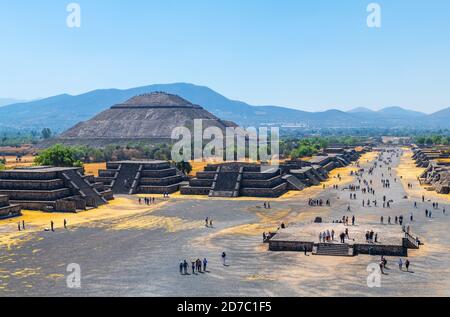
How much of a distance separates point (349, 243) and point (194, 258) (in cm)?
1208

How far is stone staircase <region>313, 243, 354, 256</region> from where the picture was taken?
38656 millimetres

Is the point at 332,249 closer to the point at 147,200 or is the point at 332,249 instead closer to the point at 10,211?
the point at 147,200

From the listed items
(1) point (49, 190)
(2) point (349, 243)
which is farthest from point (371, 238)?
(1) point (49, 190)

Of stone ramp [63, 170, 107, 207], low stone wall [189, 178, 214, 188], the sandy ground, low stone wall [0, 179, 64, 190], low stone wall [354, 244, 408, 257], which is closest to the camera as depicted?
the sandy ground

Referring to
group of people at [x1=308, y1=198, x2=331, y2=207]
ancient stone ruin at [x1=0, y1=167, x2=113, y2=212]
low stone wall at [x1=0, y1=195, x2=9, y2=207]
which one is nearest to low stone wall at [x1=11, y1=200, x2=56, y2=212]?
ancient stone ruin at [x1=0, y1=167, x2=113, y2=212]

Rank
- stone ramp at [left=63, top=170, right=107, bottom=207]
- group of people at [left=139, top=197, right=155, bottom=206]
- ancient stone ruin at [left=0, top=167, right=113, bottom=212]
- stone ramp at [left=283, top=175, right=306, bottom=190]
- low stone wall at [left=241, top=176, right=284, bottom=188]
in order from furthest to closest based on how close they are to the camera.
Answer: stone ramp at [left=283, top=175, right=306, bottom=190]
low stone wall at [left=241, top=176, right=284, bottom=188]
group of people at [left=139, top=197, right=155, bottom=206]
stone ramp at [left=63, top=170, right=107, bottom=207]
ancient stone ruin at [left=0, top=167, right=113, bottom=212]

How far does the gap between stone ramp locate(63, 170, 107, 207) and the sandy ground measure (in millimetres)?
4213

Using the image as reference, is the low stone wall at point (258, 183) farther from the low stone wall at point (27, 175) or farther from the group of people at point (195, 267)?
the group of people at point (195, 267)

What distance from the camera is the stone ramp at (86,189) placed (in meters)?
64.5

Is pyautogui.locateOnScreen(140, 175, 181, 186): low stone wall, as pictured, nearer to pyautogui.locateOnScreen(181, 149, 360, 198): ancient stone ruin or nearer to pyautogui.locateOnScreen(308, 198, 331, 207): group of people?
pyautogui.locateOnScreen(181, 149, 360, 198): ancient stone ruin

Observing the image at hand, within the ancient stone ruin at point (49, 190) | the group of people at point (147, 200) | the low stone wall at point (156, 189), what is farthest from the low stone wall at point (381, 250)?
the low stone wall at point (156, 189)

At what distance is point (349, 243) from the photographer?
131 feet
